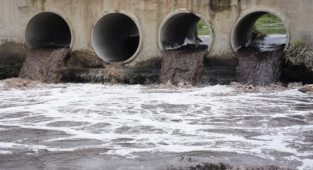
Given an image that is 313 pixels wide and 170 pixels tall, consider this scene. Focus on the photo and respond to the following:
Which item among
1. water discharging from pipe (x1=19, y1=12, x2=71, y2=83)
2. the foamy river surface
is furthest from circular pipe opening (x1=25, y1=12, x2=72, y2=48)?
the foamy river surface

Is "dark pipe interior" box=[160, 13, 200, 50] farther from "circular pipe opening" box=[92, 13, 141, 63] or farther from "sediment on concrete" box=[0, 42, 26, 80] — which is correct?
"sediment on concrete" box=[0, 42, 26, 80]

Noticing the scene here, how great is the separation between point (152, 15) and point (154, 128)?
5934mm

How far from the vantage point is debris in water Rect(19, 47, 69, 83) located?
13.5 metres

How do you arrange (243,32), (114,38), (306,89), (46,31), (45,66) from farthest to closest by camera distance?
(46,31)
(114,38)
(243,32)
(45,66)
(306,89)

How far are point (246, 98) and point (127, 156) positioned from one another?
461 centimetres

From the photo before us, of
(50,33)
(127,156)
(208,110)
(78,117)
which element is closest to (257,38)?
(50,33)

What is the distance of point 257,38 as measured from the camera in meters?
18.4

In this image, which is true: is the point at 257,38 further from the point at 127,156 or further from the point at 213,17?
the point at 127,156

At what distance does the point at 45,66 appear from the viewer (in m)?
13.6

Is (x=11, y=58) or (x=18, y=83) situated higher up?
(x=11, y=58)

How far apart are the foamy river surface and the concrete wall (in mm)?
1555

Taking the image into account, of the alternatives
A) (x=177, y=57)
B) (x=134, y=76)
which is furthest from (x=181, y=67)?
(x=134, y=76)

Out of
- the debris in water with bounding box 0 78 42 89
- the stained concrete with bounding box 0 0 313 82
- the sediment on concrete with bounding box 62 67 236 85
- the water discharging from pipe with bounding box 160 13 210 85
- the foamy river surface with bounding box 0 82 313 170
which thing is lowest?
the foamy river surface with bounding box 0 82 313 170

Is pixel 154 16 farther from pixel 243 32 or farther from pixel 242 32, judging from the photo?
pixel 243 32
